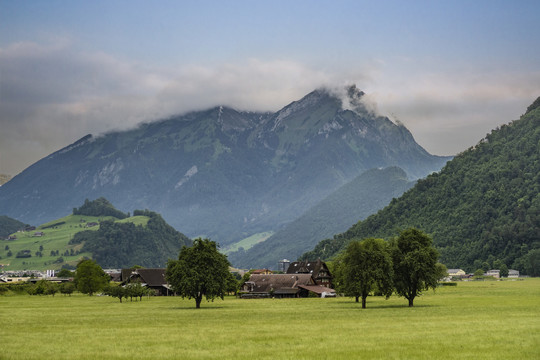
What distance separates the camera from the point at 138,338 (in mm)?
58938

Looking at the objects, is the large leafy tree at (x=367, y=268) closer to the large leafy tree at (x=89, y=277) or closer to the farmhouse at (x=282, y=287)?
the farmhouse at (x=282, y=287)

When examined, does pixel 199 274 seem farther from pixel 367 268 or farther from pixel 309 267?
pixel 309 267

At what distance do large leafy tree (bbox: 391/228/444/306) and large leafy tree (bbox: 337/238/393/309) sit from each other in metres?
1.85

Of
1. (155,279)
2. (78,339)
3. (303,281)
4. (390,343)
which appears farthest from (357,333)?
(155,279)

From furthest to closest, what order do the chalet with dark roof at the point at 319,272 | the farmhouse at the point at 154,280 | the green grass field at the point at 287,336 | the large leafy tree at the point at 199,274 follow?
the farmhouse at the point at 154,280 → the chalet with dark roof at the point at 319,272 → the large leafy tree at the point at 199,274 → the green grass field at the point at 287,336

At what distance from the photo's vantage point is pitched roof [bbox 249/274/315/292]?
167 m

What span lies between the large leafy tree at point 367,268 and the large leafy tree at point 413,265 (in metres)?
1.85

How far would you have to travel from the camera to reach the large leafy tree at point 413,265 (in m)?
99.1

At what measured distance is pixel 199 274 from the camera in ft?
359

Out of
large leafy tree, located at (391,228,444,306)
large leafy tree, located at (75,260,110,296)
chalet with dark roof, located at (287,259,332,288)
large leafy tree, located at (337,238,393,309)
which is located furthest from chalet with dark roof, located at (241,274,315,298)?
large leafy tree, located at (391,228,444,306)

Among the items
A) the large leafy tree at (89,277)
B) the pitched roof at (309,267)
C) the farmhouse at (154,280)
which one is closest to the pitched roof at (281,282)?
the pitched roof at (309,267)

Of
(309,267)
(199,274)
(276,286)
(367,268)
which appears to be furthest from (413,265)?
(309,267)

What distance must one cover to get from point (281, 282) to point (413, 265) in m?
73.9

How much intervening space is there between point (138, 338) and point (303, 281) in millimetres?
111376
